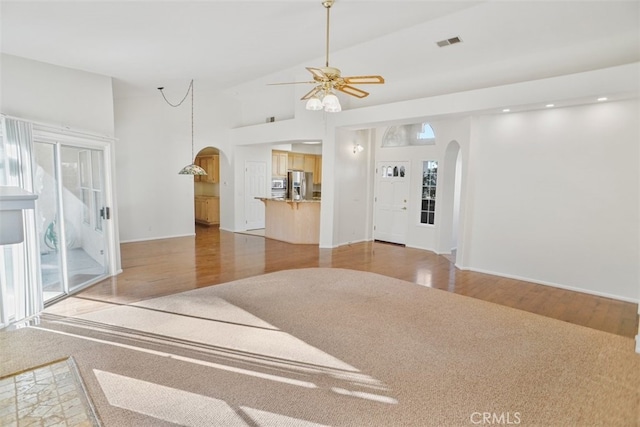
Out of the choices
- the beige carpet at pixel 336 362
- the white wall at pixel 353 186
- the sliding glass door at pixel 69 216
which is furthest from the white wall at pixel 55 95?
the white wall at pixel 353 186

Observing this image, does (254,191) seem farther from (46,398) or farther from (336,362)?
(46,398)

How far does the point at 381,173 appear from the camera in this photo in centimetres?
862

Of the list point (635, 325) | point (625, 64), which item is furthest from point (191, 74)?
point (635, 325)

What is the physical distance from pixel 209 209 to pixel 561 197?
29.4 ft

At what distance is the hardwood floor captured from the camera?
4.34 meters

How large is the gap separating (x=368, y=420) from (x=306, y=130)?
21.2 feet

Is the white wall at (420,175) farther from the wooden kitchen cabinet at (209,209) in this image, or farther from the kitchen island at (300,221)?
the wooden kitchen cabinet at (209,209)

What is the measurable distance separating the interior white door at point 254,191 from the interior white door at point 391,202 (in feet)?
11.6

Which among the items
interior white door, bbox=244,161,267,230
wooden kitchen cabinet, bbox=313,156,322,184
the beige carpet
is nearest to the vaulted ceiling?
the beige carpet

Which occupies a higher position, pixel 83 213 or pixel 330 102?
pixel 330 102

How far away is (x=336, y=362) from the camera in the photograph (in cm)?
296

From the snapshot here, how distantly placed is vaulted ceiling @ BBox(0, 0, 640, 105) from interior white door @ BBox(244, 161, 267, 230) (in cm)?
410

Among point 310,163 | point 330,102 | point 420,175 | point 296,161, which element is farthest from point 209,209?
point 330,102

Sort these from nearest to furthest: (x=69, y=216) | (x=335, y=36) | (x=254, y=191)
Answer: (x=69, y=216)
(x=335, y=36)
(x=254, y=191)
